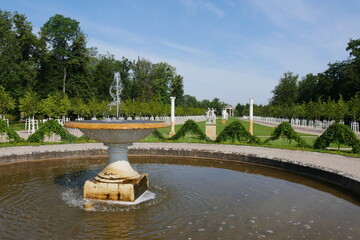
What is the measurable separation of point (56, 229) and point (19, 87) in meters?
42.5

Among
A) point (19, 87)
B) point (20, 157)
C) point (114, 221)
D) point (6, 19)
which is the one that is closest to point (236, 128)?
point (20, 157)

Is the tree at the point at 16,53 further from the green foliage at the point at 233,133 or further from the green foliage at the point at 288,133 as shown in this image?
the green foliage at the point at 288,133

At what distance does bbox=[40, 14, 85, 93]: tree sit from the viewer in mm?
45656

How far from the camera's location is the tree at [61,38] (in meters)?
45.7

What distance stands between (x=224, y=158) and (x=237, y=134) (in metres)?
3.99

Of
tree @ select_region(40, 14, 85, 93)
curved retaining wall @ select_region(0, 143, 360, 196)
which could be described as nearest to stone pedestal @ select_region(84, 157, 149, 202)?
curved retaining wall @ select_region(0, 143, 360, 196)

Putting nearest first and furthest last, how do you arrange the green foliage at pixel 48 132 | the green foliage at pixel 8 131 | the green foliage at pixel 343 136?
the green foliage at pixel 343 136, the green foliage at pixel 8 131, the green foliage at pixel 48 132

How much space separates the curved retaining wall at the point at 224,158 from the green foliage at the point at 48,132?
9.89 ft

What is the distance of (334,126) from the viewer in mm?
11508

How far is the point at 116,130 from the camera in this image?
5434mm

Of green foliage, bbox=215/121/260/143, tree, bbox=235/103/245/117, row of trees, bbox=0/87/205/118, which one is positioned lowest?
green foliage, bbox=215/121/260/143

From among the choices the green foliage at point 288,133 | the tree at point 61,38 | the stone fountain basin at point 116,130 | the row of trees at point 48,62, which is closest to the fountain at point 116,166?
the stone fountain basin at point 116,130

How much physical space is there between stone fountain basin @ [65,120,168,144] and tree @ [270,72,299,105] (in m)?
92.9

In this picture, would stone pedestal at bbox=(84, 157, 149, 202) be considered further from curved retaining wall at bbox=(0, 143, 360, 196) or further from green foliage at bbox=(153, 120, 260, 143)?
green foliage at bbox=(153, 120, 260, 143)
